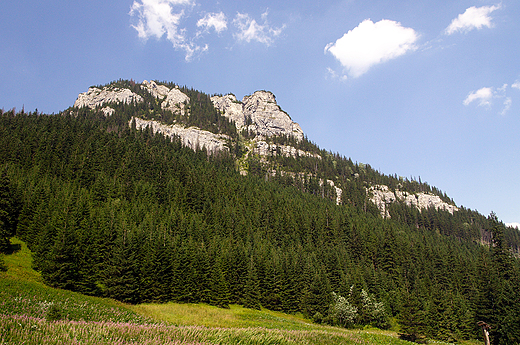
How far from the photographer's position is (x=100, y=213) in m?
76.9

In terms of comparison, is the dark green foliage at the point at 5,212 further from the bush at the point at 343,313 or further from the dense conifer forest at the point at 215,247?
the bush at the point at 343,313

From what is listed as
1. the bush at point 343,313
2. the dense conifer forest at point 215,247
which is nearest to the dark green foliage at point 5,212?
the dense conifer forest at point 215,247

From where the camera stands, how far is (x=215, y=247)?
8256 cm

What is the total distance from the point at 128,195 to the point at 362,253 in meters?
97.7

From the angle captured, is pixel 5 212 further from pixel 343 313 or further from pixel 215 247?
pixel 343 313

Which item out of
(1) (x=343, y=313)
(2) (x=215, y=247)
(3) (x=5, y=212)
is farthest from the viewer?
(2) (x=215, y=247)

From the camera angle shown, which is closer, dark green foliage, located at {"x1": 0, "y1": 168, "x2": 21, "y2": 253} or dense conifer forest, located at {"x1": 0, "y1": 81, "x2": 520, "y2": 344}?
dark green foliage, located at {"x1": 0, "y1": 168, "x2": 21, "y2": 253}

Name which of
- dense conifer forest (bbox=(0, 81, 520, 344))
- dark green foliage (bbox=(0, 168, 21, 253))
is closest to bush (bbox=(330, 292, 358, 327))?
dense conifer forest (bbox=(0, 81, 520, 344))

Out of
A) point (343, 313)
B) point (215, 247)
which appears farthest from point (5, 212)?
point (343, 313)

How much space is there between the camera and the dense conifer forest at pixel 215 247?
56.2 m

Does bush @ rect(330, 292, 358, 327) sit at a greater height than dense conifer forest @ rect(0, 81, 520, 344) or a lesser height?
lesser

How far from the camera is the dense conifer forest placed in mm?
56219

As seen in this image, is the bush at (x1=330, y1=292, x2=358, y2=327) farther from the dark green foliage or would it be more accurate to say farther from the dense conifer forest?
the dark green foliage

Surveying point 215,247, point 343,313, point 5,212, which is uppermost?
point 5,212
